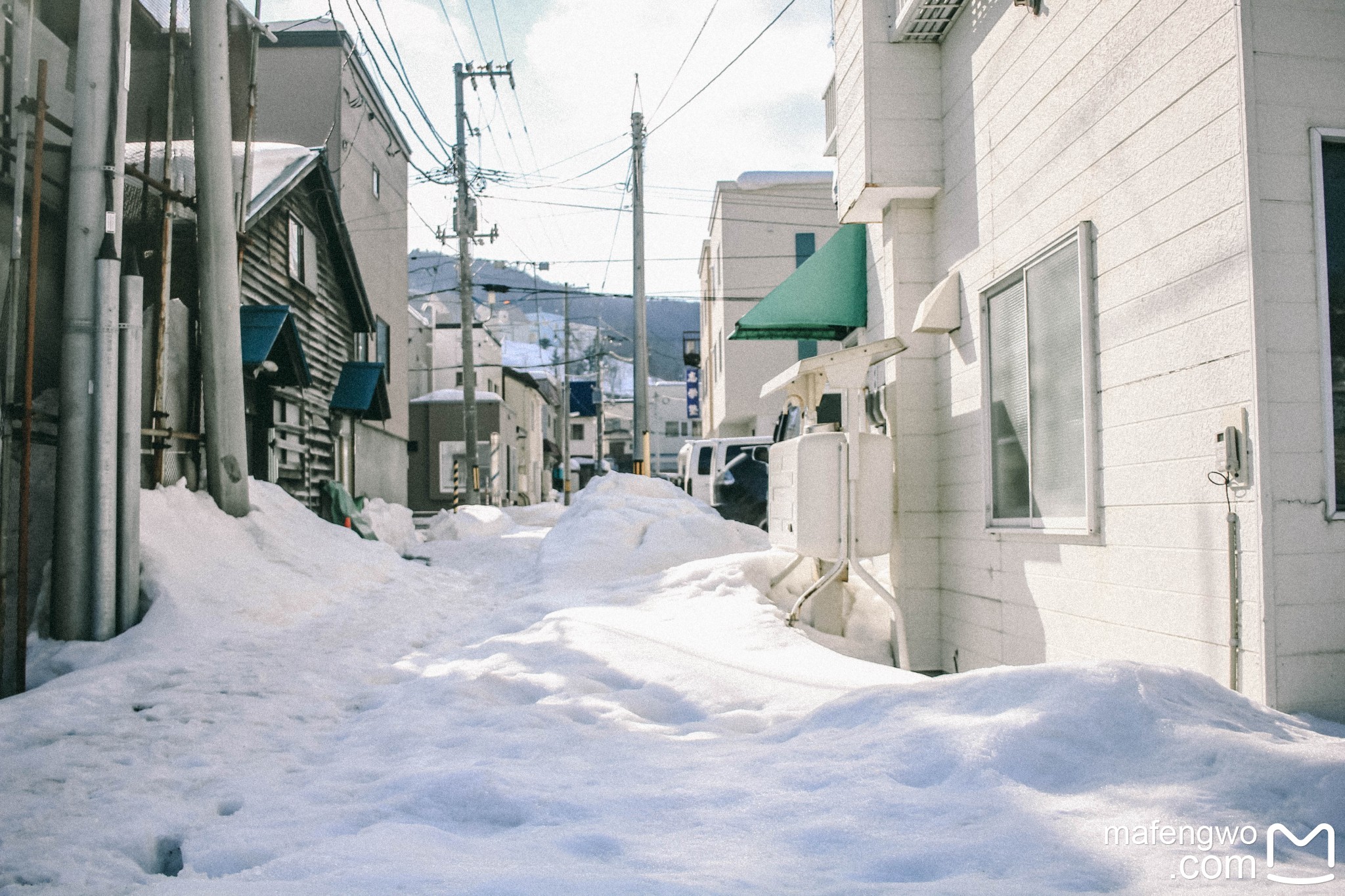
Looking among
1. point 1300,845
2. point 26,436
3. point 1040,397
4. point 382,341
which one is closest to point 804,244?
point 382,341

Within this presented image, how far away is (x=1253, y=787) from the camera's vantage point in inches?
96.9

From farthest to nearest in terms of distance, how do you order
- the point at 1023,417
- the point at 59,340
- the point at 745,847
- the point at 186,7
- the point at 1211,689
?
1. the point at 186,7
2. the point at 59,340
3. the point at 1023,417
4. the point at 1211,689
5. the point at 745,847

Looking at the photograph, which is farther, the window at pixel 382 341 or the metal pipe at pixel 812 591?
the window at pixel 382 341

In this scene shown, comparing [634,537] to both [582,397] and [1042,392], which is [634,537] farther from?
[582,397]

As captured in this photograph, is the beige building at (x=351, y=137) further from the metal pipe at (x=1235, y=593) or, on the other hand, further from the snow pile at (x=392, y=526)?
the metal pipe at (x=1235, y=593)

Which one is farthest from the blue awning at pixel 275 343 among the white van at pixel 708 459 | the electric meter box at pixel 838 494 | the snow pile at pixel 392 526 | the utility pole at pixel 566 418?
the utility pole at pixel 566 418

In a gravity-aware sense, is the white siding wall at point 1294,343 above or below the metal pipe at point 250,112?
below

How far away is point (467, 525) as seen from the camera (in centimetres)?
1688

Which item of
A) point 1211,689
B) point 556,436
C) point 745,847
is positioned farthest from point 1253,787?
point 556,436

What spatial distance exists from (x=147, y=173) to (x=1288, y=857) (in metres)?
8.77

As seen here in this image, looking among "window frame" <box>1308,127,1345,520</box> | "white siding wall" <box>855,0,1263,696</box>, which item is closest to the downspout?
"white siding wall" <box>855,0,1263,696</box>

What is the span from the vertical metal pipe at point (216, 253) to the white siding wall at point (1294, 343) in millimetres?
7863

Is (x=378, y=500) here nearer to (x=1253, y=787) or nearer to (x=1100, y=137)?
(x=1100, y=137)

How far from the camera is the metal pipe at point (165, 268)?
748cm
